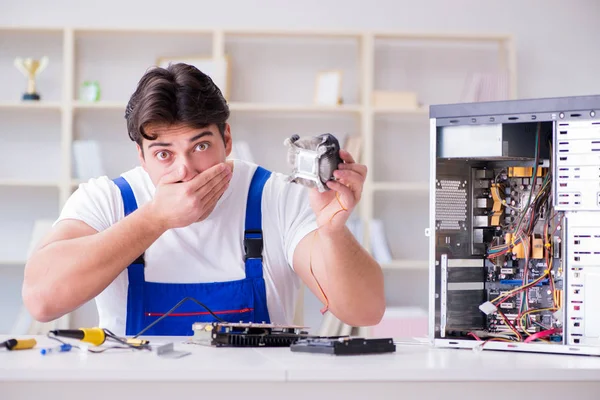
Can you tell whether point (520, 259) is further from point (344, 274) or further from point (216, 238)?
point (216, 238)

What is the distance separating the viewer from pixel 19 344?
49.2 inches

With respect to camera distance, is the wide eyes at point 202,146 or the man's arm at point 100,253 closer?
the man's arm at point 100,253

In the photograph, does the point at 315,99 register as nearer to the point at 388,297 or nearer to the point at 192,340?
the point at 388,297

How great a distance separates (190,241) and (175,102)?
0.33 meters

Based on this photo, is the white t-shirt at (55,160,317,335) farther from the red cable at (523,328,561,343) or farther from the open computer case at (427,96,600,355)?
the red cable at (523,328,561,343)

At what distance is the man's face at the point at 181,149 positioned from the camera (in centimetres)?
167

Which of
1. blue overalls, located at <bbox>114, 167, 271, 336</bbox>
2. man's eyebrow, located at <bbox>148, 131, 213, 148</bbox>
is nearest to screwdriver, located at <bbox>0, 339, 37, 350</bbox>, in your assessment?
blue overalls, located at <bbox>114, 167, 271, 336</bbox>

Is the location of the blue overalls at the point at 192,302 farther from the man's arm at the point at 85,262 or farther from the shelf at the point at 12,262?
the shelf at the point at 12,262

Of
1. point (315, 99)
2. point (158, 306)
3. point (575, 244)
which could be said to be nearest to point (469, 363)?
point (575, 244)

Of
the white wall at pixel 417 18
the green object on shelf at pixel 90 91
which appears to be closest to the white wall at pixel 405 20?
the white wall at pixel 417 18

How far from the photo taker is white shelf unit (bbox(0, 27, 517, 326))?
3.75 metres

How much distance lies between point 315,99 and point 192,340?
8.43ft

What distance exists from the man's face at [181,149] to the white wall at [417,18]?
2.25 meters

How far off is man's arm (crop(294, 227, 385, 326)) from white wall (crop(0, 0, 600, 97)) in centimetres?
241
